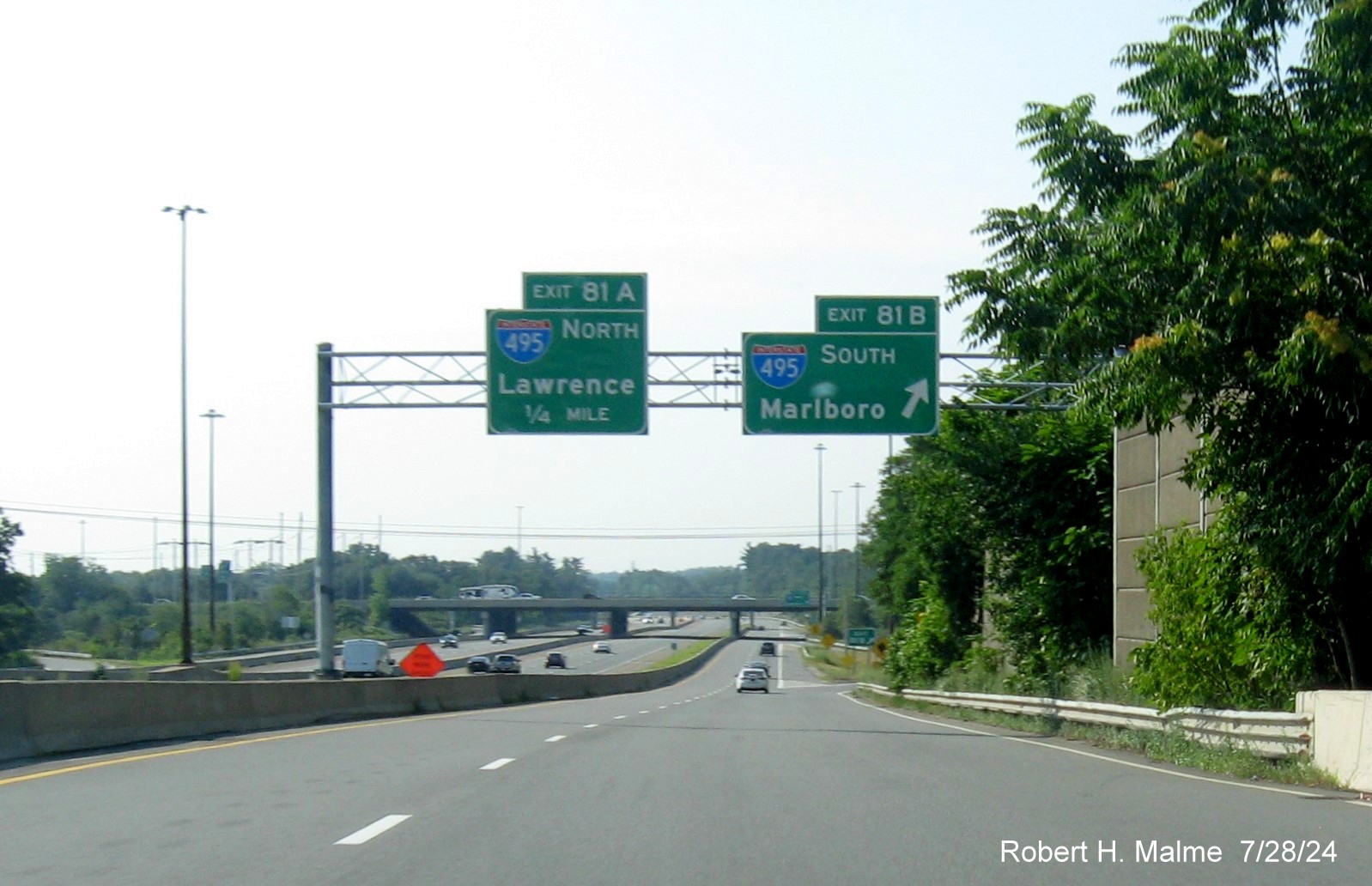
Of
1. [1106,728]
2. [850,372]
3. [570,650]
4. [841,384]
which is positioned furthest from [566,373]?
[570,650]

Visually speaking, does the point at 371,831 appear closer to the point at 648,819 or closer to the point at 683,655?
the point at 648,819

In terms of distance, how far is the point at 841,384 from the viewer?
29.4 m

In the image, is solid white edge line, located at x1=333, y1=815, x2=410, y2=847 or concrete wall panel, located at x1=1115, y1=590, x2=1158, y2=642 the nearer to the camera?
solid white edge line, located at x1=333, y1=815, x2=410, y2=847

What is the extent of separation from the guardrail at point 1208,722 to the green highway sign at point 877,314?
25.4 feet

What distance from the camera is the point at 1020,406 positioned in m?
31.2

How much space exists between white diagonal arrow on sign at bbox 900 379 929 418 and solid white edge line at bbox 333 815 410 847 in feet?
65.2

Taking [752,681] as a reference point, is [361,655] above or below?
above

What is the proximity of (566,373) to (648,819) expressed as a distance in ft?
62.4

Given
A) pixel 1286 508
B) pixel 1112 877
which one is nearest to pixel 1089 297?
pixel 1286 508

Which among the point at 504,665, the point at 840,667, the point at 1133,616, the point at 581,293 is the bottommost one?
the point at 840,667

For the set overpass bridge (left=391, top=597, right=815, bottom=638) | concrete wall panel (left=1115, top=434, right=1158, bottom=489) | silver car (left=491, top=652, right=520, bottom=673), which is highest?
concrete wall panel (left=1115, top=434, right=1158, bottom=489)

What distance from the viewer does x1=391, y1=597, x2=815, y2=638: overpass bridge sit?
112m

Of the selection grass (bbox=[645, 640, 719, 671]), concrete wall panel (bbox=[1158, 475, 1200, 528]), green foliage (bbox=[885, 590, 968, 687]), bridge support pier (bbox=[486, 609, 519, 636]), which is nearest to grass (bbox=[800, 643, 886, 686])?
green foliage (bbox=[885, 590, 968, 687])

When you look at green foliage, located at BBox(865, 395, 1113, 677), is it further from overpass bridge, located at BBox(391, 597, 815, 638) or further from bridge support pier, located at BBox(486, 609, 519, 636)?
bridge support pier, located at BBox(486, 609, 519, 636)
